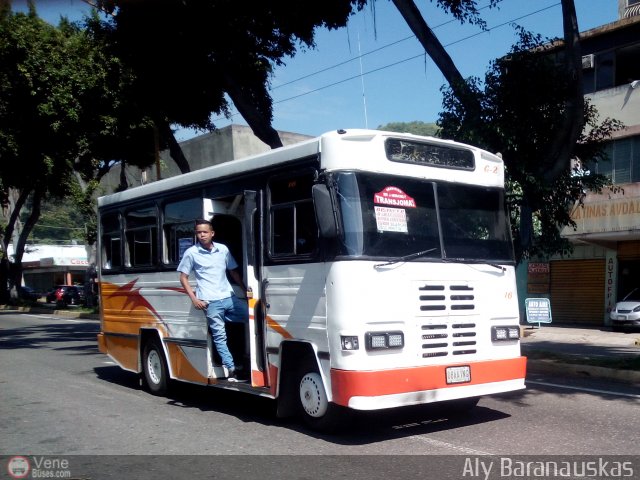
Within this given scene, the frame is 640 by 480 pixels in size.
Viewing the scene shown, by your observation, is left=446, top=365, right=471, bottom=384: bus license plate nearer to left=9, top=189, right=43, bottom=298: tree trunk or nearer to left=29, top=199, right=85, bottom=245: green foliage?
left=9, top=189, right=43, bottom=298: tree trunk

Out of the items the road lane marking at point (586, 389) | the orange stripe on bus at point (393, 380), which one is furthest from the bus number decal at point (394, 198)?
the road lane marking at point (586, 389)

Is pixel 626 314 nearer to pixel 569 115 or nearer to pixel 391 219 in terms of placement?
pixel 569 115

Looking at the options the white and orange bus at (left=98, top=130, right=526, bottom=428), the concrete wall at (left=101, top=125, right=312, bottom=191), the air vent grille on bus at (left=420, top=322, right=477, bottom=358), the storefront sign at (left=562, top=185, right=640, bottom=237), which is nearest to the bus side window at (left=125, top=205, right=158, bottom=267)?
the white and orange bus at (left=98, top=130, right=526, bottom=428)

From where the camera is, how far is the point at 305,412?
709 centimetres

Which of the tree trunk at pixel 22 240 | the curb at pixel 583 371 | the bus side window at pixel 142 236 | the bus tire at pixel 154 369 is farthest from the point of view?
the tree trunk at pixel 22 240

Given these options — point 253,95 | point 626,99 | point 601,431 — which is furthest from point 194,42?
point 626,99

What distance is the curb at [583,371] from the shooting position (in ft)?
33.7

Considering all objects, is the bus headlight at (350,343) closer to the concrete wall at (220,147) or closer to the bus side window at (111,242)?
the bus side window at (111,242)

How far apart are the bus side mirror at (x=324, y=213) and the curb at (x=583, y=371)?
6.24m

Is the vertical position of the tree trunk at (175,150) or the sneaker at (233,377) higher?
the tree trunk at (175,150)

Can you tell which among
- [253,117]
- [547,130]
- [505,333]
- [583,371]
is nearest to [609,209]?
[547,130]

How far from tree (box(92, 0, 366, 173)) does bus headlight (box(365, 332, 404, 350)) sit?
8988 mm


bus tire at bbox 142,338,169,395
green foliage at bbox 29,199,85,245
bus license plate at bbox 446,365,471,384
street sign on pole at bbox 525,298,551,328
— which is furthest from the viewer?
green foliage at bbox 29,199,85,245

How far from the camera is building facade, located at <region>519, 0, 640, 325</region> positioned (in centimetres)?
2373
